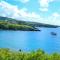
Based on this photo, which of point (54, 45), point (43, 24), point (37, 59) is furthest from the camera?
point (43, 24)

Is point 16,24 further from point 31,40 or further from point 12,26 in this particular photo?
point 31,40

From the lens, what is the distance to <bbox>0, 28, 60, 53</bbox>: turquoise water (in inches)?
177

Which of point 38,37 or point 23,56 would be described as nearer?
point 23,56

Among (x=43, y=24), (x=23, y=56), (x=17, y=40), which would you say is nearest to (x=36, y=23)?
(x=43, y=24)

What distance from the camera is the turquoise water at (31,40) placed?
4.51 metres

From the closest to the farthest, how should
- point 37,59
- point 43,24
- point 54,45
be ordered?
point 37,59 < point 54,45 < point 43,24

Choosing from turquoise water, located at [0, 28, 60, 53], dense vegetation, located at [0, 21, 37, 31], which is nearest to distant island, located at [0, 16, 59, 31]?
dense vegetation, located at [0, 21, 37, 31]

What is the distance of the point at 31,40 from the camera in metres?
4.68

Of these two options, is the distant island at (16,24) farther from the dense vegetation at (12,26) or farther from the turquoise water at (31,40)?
the turquoise water at (31,40)

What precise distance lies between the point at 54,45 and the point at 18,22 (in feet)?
3.28

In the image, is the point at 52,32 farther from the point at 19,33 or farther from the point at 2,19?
the point at 2,19

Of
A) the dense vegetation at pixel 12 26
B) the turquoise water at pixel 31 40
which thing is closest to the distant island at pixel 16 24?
the dense vegetation at pixel 12 26

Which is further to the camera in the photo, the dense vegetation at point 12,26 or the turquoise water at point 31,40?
the dense vegetation at point 12,26

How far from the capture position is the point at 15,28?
500cm
